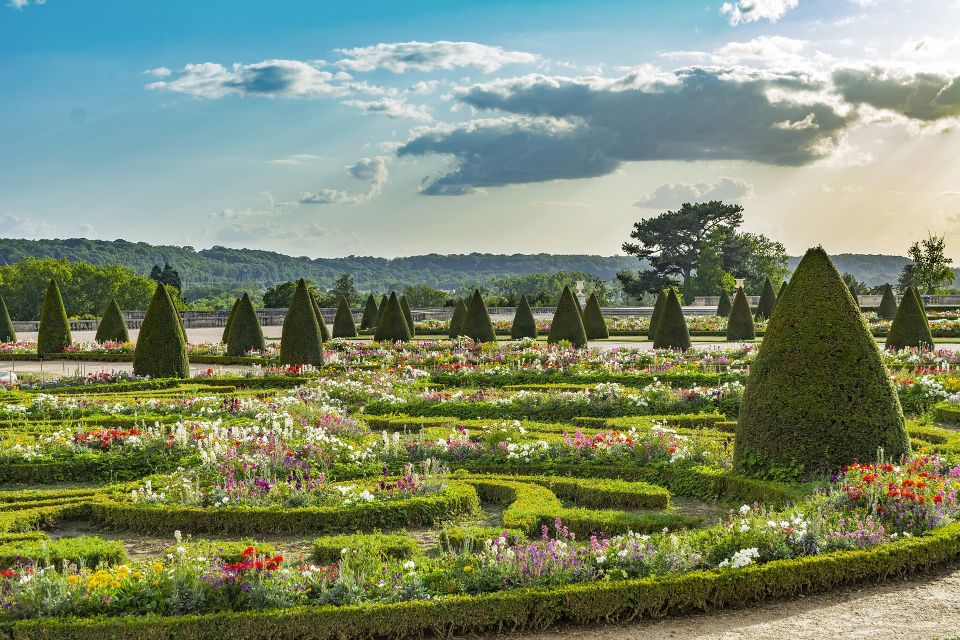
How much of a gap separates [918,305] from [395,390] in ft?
48.4

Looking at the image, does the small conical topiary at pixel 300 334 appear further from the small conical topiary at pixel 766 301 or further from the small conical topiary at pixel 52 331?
the small conical topiary at pixel 766 301

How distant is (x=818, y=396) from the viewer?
8906 millimetres

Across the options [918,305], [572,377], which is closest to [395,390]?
[572,377]

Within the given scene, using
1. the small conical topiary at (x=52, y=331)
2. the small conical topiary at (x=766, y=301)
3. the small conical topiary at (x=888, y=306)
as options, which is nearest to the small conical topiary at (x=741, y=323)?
the small conical topiary at (x=766, y=301)

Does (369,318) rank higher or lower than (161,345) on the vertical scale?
higher

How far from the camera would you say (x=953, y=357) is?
2014cm

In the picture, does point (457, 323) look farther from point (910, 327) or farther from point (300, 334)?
point (910, 327)

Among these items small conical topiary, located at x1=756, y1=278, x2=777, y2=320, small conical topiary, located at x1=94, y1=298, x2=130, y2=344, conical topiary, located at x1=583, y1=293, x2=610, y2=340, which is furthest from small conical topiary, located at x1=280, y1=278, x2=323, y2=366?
small conical topiary, located at x1=756, y1=278, x2=777, y2=320

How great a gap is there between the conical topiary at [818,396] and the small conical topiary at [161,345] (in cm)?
1376

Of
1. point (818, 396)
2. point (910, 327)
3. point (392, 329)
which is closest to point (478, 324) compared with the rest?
point (392, 329)

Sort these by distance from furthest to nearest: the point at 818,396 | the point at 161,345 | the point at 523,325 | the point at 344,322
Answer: the point at 344,322 < the point at 523,325 < the point at 161,345 < the point at 818,396

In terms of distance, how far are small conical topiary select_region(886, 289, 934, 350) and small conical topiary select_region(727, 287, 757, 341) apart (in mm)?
8109

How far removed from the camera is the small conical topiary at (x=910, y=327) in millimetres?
23844

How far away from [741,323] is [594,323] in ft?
16.3
